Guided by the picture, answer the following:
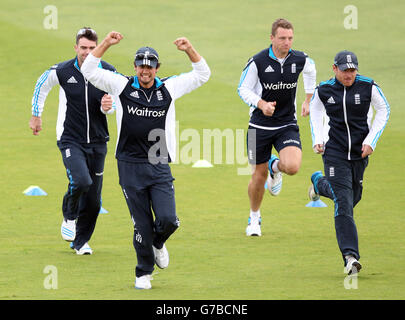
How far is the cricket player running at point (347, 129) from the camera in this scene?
10414 mm

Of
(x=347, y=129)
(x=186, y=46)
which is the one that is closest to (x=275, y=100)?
(x=347, y=129)

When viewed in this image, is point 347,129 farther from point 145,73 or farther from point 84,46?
point 84,46

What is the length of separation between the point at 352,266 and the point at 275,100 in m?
3.24

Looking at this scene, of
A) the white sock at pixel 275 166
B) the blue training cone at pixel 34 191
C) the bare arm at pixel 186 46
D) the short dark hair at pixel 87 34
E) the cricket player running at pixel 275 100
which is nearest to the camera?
the bare arm at pixel 186 46

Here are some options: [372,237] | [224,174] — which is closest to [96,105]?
[372,237]

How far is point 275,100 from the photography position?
41.0ft

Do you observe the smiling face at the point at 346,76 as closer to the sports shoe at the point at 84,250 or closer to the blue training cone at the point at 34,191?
the sports shoe at the point at 84,250

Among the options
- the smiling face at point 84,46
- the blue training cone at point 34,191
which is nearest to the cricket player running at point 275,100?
the smiling face at point 84,46

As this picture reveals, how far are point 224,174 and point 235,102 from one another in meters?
6.23

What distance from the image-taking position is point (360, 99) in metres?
Answer: 10.5

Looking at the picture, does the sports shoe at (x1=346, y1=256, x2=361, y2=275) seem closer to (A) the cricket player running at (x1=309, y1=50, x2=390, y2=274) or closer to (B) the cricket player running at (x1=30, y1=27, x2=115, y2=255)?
(A) the cricket player running at (x1=309, y1=50, x2=390, y2=274)

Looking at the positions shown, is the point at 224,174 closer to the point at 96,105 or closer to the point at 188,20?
the point at 96,105

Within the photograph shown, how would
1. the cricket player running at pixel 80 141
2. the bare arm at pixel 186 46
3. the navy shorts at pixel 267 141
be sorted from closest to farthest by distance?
the bare arm at pixel 186 46 → the cricket player running at pixel 80 141 → the navy shorts at pixel 267 141

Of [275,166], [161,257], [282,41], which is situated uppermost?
[282,41]
